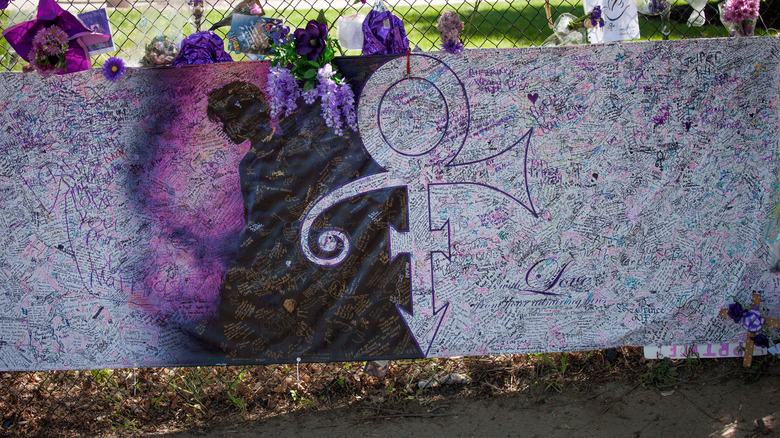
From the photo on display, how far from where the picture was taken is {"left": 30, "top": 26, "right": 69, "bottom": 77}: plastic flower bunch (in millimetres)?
2930

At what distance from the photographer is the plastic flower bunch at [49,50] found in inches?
115

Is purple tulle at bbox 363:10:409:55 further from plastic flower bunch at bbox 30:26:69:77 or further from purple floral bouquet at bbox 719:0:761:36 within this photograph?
purple floral bouquet at bbox 719:0:761:36

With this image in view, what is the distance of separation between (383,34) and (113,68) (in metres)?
1.46

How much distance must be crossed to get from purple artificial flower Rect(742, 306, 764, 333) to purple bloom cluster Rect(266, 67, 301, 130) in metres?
2.76

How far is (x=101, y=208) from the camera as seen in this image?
315 cm

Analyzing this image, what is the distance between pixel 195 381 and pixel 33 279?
3.63 ft

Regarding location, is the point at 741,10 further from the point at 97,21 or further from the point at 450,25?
the point at 97,21

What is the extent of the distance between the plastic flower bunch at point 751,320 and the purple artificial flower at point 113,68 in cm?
362

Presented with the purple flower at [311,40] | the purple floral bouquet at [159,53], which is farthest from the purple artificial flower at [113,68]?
the purple flower at [311,40]

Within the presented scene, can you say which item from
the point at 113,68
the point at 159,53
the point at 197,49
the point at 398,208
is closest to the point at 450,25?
the point at 398,208

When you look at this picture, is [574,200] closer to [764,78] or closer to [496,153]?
[496,153]

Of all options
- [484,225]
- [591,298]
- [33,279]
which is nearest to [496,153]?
[484,225]

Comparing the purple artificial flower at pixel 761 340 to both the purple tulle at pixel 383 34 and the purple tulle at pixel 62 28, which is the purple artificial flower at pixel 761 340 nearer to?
the purple tulle at pixel 383 34

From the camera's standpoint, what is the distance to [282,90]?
2959 millimetres
